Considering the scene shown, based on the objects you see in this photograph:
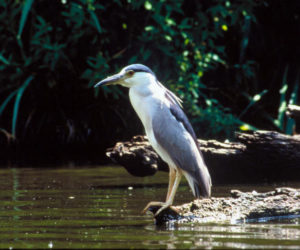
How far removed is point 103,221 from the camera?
4.92 metres

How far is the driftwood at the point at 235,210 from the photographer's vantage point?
491cm

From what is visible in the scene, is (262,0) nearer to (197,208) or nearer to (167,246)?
(197,208)

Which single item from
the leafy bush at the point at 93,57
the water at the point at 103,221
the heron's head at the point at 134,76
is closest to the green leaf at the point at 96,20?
the leafy bush at the point at 93,57

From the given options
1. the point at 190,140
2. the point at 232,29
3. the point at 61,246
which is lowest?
the point at 61,246

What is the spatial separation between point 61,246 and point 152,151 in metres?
3.37

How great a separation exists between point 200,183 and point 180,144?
1.31ft

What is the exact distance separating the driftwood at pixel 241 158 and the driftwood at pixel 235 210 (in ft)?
6.08

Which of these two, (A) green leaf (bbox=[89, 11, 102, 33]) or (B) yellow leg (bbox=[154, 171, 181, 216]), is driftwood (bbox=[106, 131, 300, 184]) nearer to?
(B) yellow leg (bbox=[154, 171, 181, 216])

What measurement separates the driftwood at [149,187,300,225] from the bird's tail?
484 millimetres

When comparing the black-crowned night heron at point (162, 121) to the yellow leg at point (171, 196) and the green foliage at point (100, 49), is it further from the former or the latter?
the green foliage at point (100, 49)

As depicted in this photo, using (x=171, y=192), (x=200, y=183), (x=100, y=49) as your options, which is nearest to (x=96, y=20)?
(x=100, y=49)

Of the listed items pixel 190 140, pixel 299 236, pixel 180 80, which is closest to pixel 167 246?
pixel 299 236

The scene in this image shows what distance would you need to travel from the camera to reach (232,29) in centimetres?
1209

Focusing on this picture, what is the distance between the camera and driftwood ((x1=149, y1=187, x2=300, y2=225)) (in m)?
4.91
